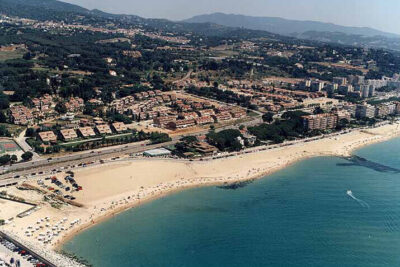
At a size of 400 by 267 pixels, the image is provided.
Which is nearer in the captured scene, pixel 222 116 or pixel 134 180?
pixel 134 180

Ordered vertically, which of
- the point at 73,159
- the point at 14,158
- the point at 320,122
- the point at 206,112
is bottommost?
the point at 73,159

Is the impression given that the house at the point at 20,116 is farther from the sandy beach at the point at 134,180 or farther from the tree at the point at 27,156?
the sandy beach at the point at 134,180

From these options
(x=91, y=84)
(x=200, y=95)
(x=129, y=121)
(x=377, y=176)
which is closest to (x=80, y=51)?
(x=91, y=84)

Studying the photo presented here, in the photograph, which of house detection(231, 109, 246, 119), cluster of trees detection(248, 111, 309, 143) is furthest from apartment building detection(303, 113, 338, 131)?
house detection(231, 109, 246, 119)

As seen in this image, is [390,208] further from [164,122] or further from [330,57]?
[330,57]

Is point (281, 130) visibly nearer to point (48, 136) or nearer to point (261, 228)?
point (261, 228)

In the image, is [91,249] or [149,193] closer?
[91,249]

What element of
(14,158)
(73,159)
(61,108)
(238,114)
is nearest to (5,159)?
(14,158)

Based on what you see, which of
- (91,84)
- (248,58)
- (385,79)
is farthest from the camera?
(248,58)
